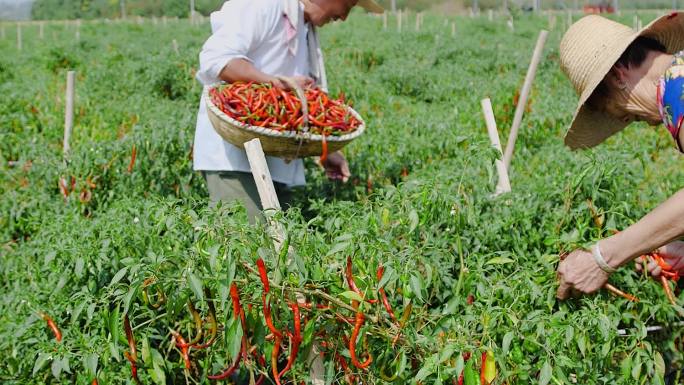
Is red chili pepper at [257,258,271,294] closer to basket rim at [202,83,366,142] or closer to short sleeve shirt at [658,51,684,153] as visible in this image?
basket rim at [202,83,366,142]

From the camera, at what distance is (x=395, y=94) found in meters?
9.61

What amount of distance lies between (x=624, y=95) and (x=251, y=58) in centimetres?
145

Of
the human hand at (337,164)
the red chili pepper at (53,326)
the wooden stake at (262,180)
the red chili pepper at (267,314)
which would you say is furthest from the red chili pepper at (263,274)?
the human hand at (337,164)

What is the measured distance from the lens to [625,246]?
87.0 inches

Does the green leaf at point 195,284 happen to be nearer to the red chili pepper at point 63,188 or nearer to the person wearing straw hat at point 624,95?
the person wearing straw hat at point 624,95

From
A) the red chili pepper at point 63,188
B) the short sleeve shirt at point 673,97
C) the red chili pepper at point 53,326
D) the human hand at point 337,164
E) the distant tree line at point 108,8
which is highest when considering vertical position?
the short sleeve shirt at point 673,97

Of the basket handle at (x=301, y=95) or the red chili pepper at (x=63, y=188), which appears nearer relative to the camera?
the basket handle at (x=301, y=95)

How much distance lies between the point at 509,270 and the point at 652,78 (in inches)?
35.0

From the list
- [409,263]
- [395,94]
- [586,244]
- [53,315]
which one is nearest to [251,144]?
[409,263]

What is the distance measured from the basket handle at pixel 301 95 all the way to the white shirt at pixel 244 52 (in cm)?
17

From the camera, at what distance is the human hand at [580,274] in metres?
2.33

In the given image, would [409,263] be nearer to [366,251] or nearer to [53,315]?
[366,251]

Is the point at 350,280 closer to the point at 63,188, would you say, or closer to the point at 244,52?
the point at 244,52

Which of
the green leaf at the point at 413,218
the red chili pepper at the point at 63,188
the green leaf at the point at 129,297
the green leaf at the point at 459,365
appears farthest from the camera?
the red chili pepper at the point at 63,188
